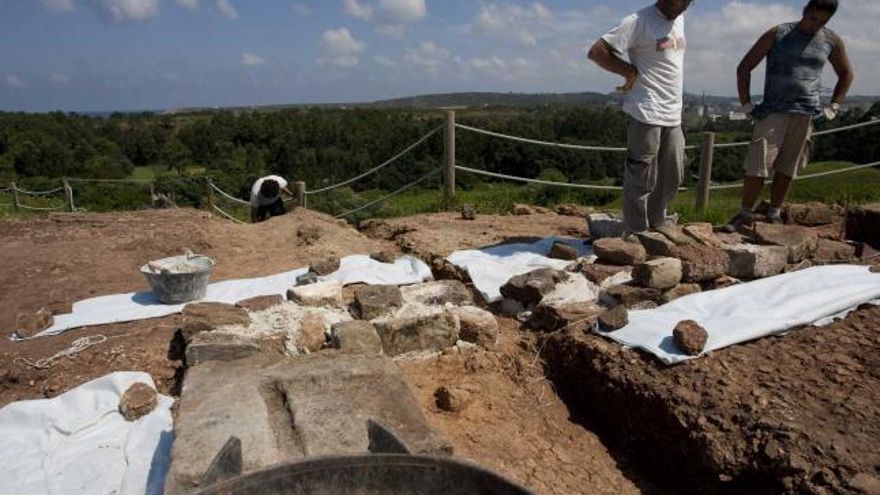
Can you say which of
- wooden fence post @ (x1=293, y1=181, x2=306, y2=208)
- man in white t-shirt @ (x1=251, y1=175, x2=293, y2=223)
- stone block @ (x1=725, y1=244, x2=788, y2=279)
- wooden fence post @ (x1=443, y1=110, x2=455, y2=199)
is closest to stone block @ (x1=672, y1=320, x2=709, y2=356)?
stone block @ (x1=725, y1=244, x2=788, y2=279)

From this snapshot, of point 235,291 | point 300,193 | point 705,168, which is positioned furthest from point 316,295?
point 705,168

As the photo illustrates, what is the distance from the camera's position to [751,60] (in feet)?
15.6

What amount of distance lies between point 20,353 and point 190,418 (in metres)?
1.79

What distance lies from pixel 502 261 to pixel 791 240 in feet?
6.41

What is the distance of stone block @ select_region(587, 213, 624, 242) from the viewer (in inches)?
198

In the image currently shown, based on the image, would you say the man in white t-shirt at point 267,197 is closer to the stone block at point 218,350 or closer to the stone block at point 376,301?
the stone block at point 376,301

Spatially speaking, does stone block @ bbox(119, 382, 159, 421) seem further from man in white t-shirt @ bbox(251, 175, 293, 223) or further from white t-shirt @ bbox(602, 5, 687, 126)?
man in white t-shirt @ bbox(251, 175, 293, 223)

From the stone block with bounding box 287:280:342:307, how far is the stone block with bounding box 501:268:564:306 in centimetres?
107

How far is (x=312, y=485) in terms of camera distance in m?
1.54

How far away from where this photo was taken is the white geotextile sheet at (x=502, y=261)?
4.34 m

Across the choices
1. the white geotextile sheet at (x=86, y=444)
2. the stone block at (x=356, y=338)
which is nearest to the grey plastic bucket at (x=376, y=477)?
the white geotextile sheet at (x=86, y=444)

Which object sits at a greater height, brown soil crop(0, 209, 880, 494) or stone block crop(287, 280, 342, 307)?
stone block crop(287, 280, 342, 307)

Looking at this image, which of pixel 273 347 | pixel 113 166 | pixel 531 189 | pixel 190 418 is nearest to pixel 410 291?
pixel 273 347

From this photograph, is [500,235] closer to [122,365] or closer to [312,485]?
[122,365]
